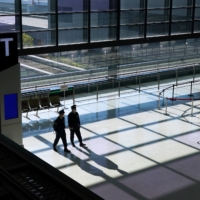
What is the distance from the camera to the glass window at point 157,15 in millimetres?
20562

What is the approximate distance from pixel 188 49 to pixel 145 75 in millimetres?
5747

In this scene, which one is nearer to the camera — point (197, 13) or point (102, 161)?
point (102, 161)

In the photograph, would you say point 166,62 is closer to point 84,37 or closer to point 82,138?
point 84,37

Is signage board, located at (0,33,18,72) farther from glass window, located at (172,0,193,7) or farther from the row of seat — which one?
glass window, located at (172,0,193,7)

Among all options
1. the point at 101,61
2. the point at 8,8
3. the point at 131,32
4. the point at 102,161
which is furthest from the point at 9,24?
the point at 101,61

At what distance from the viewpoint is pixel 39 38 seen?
17.1 meters

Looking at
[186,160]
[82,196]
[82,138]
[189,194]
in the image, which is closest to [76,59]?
[82,138]

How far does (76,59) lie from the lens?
2175cm

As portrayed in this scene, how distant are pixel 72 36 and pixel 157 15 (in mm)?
4770

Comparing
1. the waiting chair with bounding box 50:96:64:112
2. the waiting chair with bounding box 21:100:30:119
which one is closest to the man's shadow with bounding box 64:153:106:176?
the waiting chair with bounding box 21:100:30:119

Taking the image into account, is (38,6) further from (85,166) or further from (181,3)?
(181,3)

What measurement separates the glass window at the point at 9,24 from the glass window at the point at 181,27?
8070 mm

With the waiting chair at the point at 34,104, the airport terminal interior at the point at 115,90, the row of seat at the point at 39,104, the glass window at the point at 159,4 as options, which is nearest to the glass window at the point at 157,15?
the airport terminal interior at the point at 115,90

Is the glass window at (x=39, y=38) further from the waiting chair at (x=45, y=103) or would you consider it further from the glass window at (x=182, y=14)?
the glass window at (x=182, y=14)
